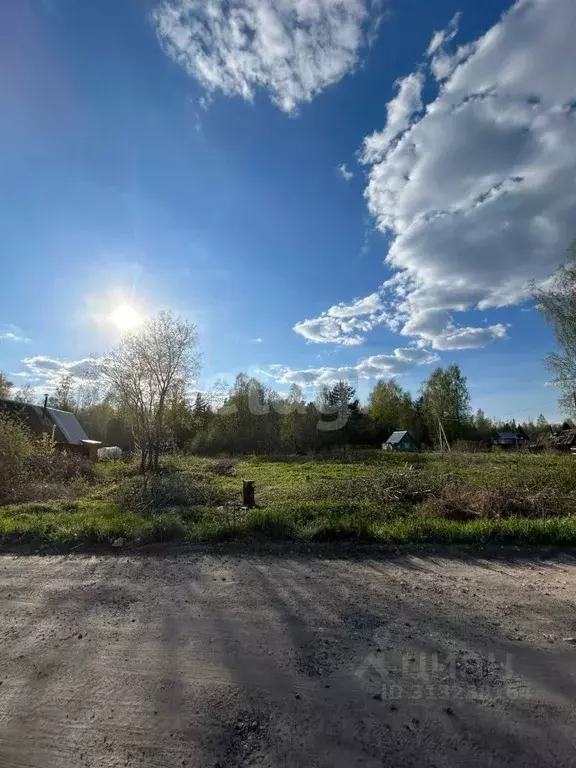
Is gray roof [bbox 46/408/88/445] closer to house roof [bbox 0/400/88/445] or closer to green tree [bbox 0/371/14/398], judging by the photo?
house roof [bbox 0/400/88/445]

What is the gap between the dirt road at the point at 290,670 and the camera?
2.37m

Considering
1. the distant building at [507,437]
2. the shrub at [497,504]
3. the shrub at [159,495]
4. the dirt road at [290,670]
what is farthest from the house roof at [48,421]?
the distant building at [507,437]

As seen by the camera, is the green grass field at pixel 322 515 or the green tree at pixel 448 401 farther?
the green tree at pixel 448 401

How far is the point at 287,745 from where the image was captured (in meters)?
2.38

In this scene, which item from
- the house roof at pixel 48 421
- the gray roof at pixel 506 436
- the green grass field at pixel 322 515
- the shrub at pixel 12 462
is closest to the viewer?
the green grass field at pixel 322 515

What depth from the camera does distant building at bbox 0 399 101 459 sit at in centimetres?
2130

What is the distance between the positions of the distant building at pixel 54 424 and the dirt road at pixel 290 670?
722 inches

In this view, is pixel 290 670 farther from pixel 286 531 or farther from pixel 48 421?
pixel 48 421

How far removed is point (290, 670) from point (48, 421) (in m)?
25.8

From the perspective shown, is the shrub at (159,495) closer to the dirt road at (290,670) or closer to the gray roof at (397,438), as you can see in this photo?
the dirt road at (290,670)

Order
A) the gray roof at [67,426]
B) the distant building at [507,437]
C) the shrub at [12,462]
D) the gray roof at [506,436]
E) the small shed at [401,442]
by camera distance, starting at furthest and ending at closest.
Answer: the gray roof at [506,436] → the distant building at [507,437] → the small shed at [401,442] → the gray roof at [67,426] → the shrub at [12,462]

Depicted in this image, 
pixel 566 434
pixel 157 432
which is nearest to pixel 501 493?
pixel 157 432

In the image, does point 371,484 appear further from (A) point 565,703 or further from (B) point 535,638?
(A) point 565,703

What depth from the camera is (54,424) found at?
2409 centimetres
